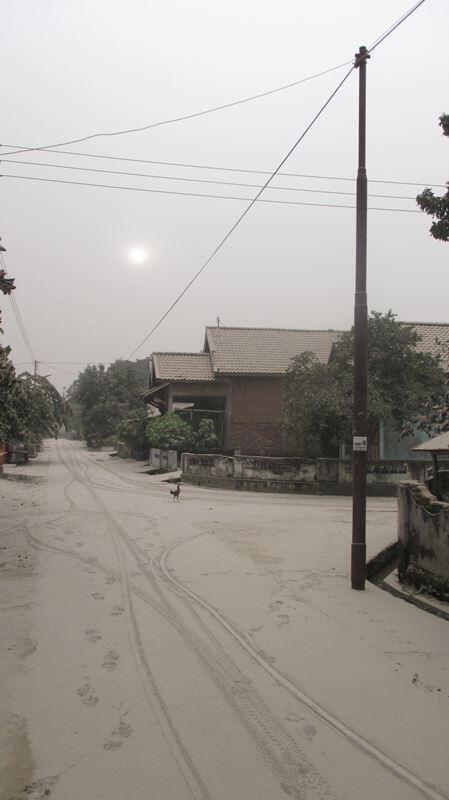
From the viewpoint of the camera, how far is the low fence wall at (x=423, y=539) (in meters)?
7.50

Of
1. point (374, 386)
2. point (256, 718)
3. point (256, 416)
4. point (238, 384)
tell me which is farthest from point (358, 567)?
point (238, 384)

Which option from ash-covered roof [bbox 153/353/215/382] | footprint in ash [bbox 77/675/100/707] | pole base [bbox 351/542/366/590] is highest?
ash-covered roof [bbox 153/353/215/382]

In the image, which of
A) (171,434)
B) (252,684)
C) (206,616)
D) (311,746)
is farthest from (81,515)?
(171,434)

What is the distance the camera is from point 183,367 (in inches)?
1143

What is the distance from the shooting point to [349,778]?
3.43 metres

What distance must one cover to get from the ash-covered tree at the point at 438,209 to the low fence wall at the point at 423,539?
346 centimetres

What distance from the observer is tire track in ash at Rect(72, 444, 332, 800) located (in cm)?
338

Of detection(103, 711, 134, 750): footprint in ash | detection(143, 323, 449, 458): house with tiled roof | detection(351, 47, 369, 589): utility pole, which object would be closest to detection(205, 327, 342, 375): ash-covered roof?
detection(143, 323, 449, 458): house with tiled roof

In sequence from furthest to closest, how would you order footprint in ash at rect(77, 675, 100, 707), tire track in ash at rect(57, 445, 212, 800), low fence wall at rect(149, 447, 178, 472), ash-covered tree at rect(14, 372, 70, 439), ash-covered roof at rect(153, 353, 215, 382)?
ash-covered tree at rect(14, 372, 70, 439) → ash-covered roof at rect(153, 353, 215, 382) → low fence wall at rect(149, 447, 178, 472) → footprint in ash at rect(77, 675, 100, 707) → tire track in ash at rect(57, 445, 212, 800)

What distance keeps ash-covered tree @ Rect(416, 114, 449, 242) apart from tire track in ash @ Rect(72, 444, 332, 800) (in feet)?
18.0

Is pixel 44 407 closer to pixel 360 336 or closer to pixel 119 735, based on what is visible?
pixel 360 336

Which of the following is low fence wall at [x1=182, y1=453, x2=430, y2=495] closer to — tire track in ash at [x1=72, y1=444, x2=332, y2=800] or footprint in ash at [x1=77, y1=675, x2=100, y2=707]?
tire track in ash at [x1=72, y1=444, x2=332, y2=800]

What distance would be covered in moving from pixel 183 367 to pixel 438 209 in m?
22.1

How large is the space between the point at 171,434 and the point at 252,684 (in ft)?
71.5
